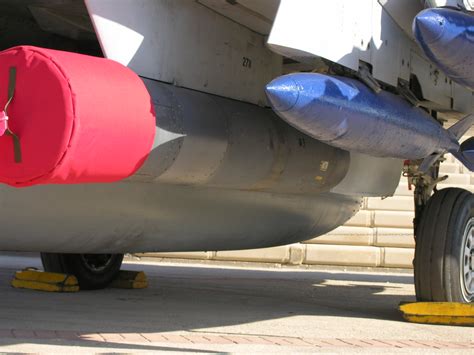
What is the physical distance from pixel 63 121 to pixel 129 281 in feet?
15.3

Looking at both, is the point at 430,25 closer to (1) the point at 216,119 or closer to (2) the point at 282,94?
(2) the point at 282,94

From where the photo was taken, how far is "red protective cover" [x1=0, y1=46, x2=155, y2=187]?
3637 millimetres

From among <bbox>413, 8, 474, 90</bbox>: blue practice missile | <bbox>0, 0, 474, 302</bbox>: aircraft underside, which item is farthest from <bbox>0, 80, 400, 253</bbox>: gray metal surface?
<bbox>413, 8, 474, 90</bbox>: blue practice missile

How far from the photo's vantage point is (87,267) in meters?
7.94

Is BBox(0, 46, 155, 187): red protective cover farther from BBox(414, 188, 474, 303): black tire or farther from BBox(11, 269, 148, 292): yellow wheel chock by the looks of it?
BBox(11, 269, 148, 292): yellow wheel chock

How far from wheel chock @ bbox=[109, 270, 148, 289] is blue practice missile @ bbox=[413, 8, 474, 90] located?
4.39 meters

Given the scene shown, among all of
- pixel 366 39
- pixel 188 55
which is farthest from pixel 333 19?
pixel 188 55

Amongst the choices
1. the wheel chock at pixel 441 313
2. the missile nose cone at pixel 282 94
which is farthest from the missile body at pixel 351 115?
the wheel chock at pixel 441 313

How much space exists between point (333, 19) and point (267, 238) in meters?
2.13

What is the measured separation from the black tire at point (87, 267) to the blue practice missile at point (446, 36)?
4357 mm

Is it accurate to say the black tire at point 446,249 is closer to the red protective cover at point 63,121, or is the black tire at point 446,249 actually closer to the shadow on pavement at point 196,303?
the shadow on pavement at point 196,303

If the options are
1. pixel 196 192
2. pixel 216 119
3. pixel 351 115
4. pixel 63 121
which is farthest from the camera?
pixel 196 192

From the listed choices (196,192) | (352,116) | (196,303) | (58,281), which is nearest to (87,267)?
(58,281)

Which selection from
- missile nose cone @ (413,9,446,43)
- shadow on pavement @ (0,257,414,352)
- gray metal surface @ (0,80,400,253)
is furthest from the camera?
shadow on pavement @ (0,257,414,352)
